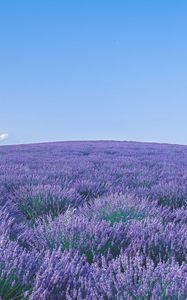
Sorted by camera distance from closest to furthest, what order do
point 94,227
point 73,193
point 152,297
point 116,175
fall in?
point 152,297, point 94,227, point 73,193, point 116,175

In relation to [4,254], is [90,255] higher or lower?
lower

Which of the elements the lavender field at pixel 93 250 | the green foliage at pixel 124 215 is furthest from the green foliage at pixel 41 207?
the green foliage at pixel 124 215

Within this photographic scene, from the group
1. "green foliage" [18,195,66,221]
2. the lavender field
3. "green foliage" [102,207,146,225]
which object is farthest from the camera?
"green foliage" [18,195,66,221]

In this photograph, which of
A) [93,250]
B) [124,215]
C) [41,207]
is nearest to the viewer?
[93,250]

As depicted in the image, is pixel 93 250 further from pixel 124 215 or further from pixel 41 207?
pixel 41 207

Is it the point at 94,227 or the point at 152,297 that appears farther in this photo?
the point at 94,227

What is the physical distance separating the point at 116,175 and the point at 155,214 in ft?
9.94

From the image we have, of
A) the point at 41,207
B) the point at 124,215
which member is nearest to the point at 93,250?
the point at 124,215

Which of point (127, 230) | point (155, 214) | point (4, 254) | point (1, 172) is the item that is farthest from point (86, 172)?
point (4, 254)

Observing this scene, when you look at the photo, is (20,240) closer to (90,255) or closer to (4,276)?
(90,255)

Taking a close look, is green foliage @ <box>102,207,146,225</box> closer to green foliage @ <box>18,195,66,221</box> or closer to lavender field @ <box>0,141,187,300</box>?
lavender field @ <box>0,141,187,300</box>

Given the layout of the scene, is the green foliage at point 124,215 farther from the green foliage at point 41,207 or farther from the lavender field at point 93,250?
the green foliage at point 41,207

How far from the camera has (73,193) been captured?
474cm

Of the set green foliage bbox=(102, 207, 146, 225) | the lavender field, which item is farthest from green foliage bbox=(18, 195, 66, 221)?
green foliage bbox=(102, 207, 146, 225)
